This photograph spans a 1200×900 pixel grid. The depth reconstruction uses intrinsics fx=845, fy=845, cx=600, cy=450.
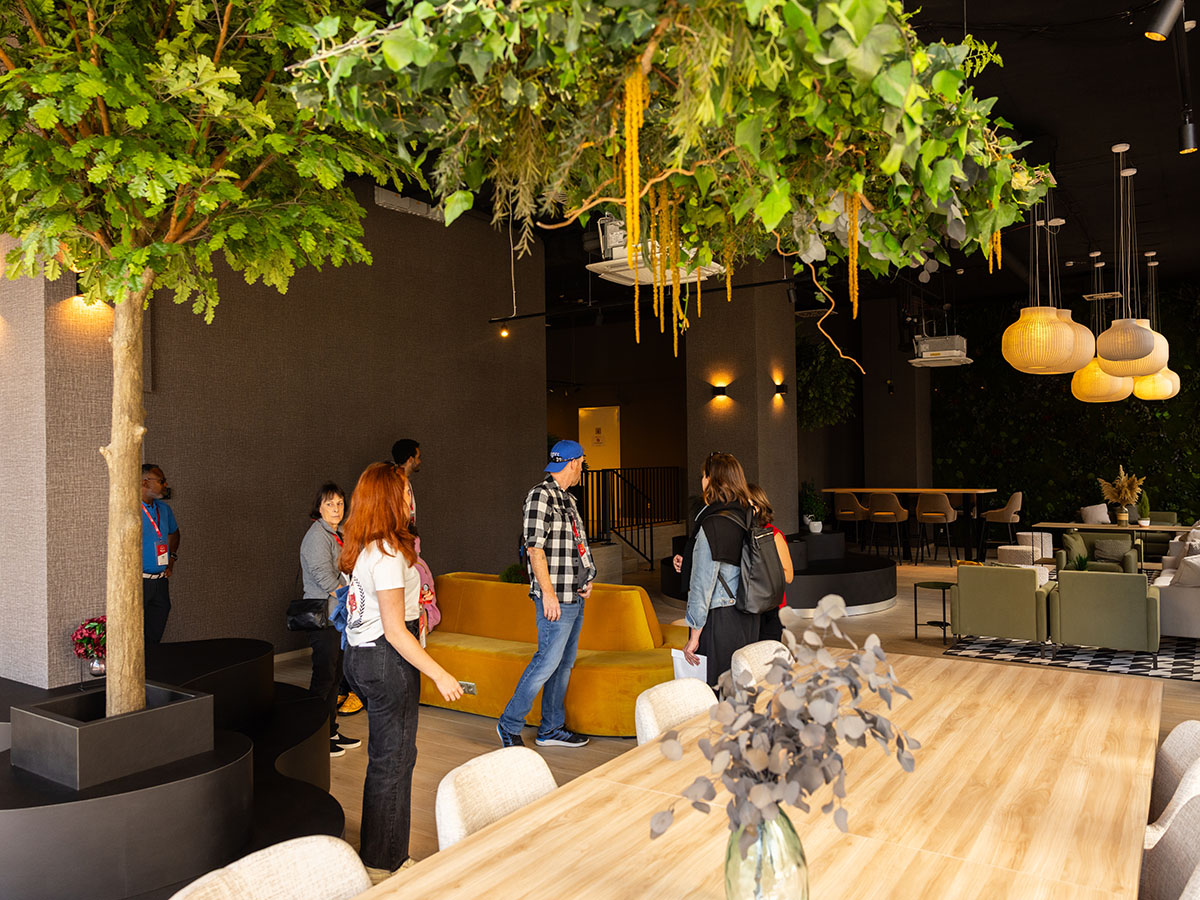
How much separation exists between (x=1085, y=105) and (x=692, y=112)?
6888 millimetres

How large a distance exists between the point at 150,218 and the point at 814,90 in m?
2.13

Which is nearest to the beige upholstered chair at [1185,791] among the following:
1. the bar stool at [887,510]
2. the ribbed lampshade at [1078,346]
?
the ribbed lampshade at [1078,346]

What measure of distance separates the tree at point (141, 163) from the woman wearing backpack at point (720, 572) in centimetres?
222

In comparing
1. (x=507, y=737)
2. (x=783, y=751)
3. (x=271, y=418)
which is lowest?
(x=507, y=737)

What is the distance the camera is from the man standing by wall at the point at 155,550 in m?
4.99

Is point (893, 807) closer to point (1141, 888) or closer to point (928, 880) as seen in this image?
point (928, 880)

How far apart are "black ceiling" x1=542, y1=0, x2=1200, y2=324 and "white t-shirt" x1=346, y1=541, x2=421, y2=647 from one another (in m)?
4.23

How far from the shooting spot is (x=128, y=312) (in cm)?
251

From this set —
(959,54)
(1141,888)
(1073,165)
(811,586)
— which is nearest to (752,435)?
(811,586)

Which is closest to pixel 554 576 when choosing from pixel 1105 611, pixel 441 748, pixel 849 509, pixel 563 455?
pixel 563 455

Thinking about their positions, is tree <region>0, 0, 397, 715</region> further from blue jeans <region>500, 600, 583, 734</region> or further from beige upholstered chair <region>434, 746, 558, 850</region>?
blue jeans <region>500, 600, 583, 734</region>

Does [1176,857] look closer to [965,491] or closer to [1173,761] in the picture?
[1173,761]

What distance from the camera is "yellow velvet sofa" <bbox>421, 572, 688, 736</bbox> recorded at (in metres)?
4.65

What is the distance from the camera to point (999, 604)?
6.99 m
